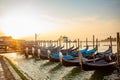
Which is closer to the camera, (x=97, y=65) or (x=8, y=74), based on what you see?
(x=8, y=74)

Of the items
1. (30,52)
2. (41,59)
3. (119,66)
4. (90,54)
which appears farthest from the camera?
(30,52)

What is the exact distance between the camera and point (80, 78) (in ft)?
43.2

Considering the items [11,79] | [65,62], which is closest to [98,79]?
[65,62]

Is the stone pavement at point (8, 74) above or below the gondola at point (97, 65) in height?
above

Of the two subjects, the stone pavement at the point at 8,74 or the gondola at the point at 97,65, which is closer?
the stone pavement at the point at 8,74

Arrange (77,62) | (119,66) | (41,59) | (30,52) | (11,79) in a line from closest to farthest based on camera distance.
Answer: (11,79) < (119,66) < (77,62) < (41,59) < (30,52)

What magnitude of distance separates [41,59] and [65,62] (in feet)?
32.1

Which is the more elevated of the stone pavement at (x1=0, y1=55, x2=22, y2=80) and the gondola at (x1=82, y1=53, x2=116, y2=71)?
the stone pavement at (x1=0, y1=55, x2=22, y2=80)

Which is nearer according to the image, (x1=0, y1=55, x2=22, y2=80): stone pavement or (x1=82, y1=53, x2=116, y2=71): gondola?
(x1=0, y1=55, x2=22, y2=80): stone pavement

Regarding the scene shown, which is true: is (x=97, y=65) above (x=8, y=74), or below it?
below

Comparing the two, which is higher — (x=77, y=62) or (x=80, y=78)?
(x=77, y=62)

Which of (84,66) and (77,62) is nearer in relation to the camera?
(84,66)

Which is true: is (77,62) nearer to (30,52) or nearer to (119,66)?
(119,66)

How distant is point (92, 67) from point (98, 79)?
118 cm
